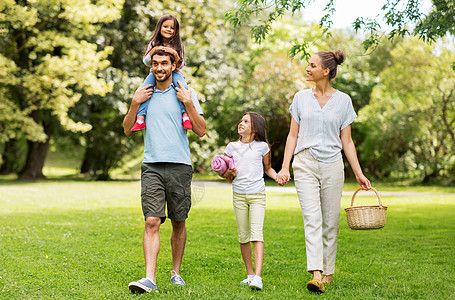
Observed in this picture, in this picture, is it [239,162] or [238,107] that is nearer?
[239,162]

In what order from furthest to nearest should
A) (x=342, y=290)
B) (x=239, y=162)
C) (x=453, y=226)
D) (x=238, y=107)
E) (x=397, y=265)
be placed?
(x=238, y=107) < (x=453, y=226) < (x=397, y=265) < (x=239, y=162) < (x=342, y=290)

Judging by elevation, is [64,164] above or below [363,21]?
below

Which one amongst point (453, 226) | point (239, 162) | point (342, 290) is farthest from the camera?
point (453, 226)

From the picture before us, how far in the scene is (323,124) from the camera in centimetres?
493

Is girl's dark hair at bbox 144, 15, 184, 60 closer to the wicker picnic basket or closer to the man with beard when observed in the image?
the man with beard

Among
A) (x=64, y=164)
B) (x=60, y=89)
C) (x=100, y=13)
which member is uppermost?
(x=100, y=13)

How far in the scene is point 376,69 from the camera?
32.2 meters

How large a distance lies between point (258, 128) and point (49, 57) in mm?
16859

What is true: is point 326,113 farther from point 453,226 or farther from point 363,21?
point 453,226

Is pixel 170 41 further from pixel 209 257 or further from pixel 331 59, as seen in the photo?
pixel 209 257

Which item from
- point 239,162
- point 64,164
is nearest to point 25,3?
point 239,162

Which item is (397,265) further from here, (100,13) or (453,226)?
(100,13)

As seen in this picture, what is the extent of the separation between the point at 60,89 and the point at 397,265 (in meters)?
17.0

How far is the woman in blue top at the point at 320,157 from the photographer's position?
489 cm
